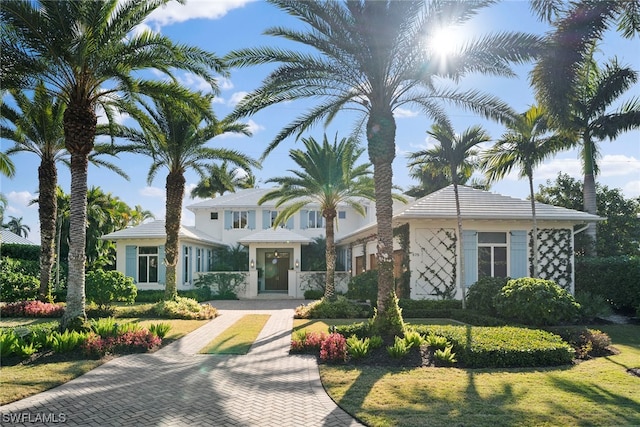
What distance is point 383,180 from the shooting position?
1173 cm

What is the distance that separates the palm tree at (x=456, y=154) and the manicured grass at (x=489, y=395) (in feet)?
26.0

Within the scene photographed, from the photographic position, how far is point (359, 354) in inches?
372

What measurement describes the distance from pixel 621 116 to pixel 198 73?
17.2 meters

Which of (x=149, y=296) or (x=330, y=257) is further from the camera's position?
(x=149, y=296)

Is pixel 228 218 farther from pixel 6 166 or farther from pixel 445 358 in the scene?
pixel 445 358

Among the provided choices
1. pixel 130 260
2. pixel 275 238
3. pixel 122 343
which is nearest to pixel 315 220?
pixel 275 238

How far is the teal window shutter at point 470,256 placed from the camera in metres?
18.1

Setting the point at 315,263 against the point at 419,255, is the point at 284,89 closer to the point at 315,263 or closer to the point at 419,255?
the point at 419,255

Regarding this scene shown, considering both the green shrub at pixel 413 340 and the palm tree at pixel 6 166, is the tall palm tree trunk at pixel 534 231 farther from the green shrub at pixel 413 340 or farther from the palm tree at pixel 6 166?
the palm tree at pixel 6 166

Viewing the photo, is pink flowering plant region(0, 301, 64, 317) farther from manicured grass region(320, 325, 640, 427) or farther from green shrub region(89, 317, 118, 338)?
manicured grass region(320, 325, 640, 427)

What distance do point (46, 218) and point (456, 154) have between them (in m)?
15.7

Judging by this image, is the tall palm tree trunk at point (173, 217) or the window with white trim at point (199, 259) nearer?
the tall palm tree trunk at point (173, 217)

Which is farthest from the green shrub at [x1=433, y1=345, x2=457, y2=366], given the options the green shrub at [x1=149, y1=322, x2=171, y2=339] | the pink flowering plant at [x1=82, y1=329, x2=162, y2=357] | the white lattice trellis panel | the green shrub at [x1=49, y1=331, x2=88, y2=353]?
the white lattice trellis panel

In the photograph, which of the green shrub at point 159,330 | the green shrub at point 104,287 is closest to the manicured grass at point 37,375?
the green shrub at point 159,330
